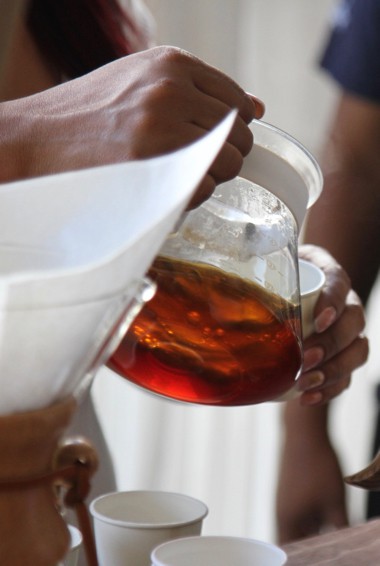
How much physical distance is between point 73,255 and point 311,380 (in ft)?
1.45

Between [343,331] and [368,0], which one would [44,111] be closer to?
[343,331]

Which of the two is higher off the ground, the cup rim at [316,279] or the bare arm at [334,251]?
the cup rim at [316,279]

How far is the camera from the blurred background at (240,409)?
172 centimetres

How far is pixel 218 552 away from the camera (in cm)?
48

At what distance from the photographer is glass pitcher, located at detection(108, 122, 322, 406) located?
0.46 meters

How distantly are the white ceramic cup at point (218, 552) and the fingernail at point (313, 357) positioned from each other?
21 centimetres

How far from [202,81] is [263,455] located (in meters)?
1.61

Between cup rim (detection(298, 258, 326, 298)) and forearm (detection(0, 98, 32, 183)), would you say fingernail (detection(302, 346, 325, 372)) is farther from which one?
forearm (detection(0, 98, 32, 183))

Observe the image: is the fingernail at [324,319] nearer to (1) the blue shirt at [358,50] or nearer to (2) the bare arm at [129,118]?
(2) the bare arm at [129,118]

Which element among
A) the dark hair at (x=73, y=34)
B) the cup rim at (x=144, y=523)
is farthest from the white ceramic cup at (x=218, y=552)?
the dark hair at (x=73, y=34)

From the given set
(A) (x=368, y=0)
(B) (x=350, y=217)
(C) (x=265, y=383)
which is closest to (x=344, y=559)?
(C) (x=265, y=383)

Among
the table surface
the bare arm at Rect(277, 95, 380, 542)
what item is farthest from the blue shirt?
the table surface

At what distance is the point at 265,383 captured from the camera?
483mm

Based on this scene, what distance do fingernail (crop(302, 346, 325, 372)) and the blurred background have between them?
1.00 metres
